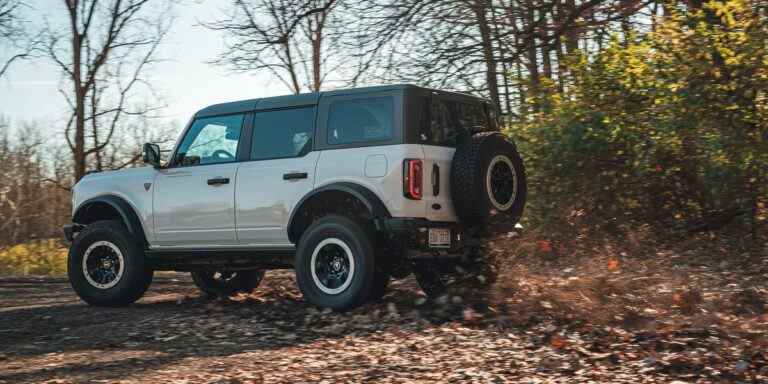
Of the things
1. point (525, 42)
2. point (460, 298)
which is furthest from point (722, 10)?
point (460, 298)

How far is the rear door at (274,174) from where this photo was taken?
8062mm

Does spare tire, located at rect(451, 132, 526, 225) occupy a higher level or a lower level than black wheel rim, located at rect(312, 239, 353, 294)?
higher

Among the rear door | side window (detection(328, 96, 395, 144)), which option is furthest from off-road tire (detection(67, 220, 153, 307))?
side window (detection(328, 96, 395, 144))

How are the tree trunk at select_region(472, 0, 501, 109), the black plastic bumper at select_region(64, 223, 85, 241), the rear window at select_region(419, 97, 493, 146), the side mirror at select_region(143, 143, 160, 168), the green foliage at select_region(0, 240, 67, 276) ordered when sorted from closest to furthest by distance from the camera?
the rear window at select_region(419, 97, 493, 146)
the side mirror at select_region(143, 143, 160, 168)
the black plastic bumper at select_region(64, 223, 85, 241)
the tree trunk at select_region(472, 0, 501, 109)
the green foliage at select_region(0, 240, 67, 276)

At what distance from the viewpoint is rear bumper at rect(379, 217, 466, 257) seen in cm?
748

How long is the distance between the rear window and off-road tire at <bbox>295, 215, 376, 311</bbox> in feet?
3.17

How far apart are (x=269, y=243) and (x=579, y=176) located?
4524 millimetres

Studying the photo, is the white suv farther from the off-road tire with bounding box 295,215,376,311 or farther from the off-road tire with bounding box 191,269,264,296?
the off-road tire with bounding box 191,269,264,296

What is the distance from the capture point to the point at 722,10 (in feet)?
31.8

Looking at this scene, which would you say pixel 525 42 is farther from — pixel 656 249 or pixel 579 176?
pixel 656 249

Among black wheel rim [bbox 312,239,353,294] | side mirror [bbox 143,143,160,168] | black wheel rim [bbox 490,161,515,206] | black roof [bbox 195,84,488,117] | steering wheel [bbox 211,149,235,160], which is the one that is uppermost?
black roof [bbox 195,84,488,117]

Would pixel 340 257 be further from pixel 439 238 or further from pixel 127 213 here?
pixel 127 213

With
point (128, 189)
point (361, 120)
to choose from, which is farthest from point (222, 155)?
point (361, 120)

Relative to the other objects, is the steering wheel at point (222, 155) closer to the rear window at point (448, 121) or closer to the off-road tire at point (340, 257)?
the off-road tire at point (340, 257)
